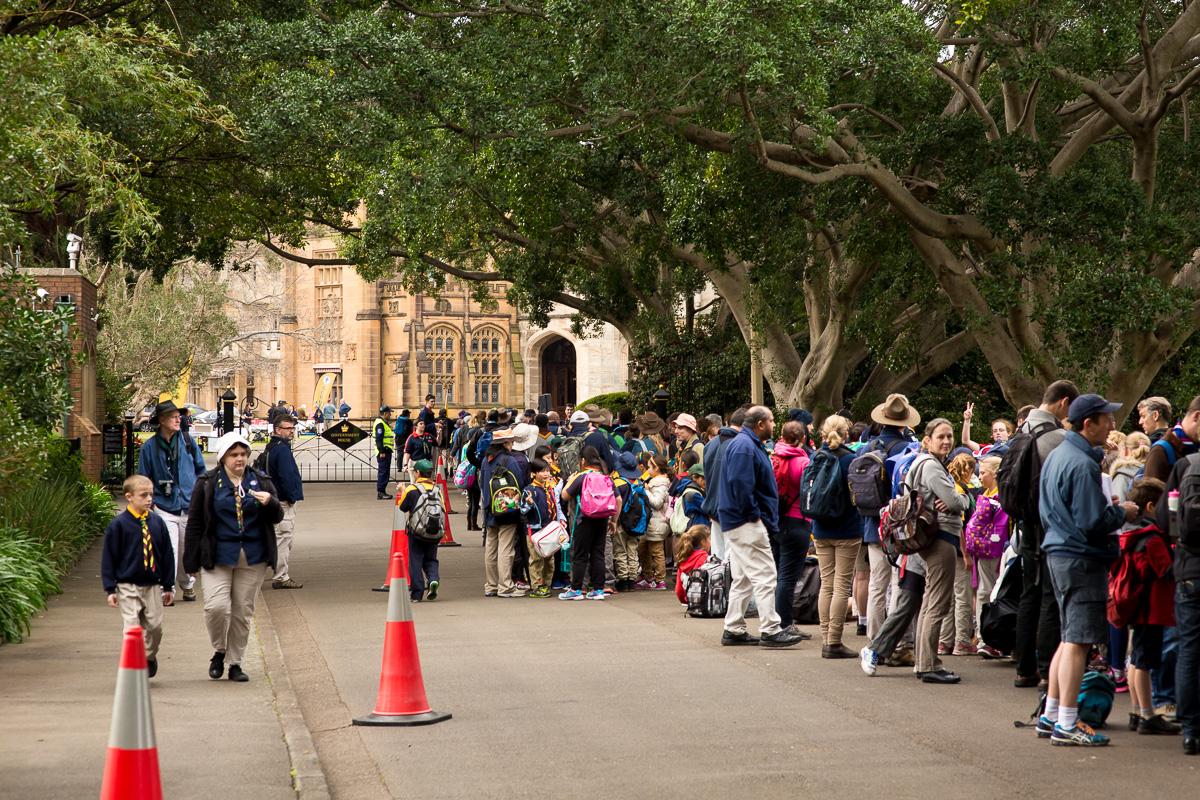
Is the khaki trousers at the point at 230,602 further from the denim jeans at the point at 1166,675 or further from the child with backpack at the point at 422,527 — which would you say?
the denim jeans at the point at 1166,675

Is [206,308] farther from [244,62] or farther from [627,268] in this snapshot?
[244,62]

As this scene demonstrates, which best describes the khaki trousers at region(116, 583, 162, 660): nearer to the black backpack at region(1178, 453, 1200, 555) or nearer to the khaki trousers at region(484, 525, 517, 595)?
the khaki trousers at region(484, 525, 517, 595)

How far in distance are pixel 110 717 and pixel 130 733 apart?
167 inches

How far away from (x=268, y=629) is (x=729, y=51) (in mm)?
7196

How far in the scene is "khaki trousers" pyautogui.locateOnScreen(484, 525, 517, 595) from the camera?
49.4ft

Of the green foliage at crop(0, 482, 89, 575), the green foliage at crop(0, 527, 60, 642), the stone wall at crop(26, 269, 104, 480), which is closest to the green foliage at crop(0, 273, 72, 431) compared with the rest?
the green foliage at crop(0, 527, 60, 642)

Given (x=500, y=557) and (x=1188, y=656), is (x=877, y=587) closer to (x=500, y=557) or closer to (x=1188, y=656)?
(x=1188, y=656)

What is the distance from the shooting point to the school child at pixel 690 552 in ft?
45.4

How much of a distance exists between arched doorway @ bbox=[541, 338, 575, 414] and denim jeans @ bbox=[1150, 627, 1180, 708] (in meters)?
56.6

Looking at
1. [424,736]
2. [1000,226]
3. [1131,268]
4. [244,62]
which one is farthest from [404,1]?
[424,736]

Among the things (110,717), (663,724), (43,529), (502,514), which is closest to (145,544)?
(110,717)

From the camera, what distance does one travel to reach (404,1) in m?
20.9

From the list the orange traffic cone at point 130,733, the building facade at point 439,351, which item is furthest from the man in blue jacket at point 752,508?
the building facade at point 439,351

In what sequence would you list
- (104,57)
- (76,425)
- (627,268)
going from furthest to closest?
(627,268), (76,425), (104,57)
